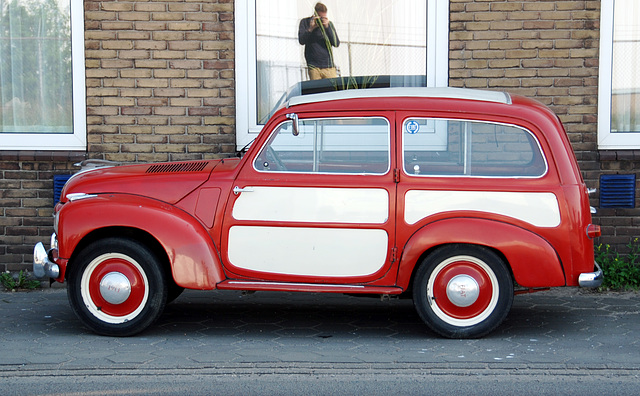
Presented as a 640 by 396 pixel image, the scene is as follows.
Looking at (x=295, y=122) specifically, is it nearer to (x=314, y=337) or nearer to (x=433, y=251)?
(x=433, y=251)

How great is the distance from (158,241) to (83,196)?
0.67 metres

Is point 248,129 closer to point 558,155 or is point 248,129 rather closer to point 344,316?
point 344,316

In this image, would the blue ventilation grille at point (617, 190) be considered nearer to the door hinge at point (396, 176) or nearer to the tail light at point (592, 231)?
the tail light at point (592, 231)

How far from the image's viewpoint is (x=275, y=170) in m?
5.77

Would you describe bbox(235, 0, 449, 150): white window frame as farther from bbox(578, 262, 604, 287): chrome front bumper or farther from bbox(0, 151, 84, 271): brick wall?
bbox(578, 262, 604, 287): chrome front bumper

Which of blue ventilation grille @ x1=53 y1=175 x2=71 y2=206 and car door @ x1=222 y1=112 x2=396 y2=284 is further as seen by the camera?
blue ventilation grille @ x1=53 y1=175 x2=71 y2=206

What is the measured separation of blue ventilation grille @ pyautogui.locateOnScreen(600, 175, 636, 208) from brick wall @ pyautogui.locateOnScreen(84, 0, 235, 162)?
12.1 ft

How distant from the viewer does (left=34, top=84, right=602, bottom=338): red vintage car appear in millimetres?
5598

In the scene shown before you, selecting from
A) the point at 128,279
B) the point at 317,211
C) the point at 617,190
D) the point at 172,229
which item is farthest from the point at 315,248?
the point at 617,190

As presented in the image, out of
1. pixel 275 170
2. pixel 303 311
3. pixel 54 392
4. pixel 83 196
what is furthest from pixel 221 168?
pixel 54 392

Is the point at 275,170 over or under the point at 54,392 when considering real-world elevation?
over

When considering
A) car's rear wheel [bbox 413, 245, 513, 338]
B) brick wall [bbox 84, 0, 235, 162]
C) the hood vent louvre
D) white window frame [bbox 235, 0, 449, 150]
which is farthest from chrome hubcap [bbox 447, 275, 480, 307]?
brick wall [bbox 84, 0, 235, 162]

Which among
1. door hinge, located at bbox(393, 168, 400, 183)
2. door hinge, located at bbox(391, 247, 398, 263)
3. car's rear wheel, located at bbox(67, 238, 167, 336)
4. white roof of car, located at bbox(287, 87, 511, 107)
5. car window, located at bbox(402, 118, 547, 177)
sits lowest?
car's rear wheel, located at bbox(67, 238, 167, 336)

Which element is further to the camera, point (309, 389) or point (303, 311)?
point (303, 311)
